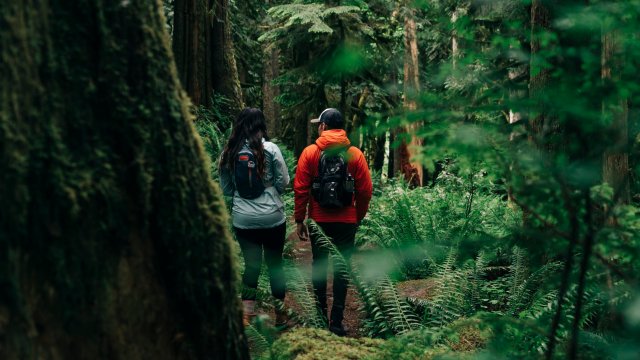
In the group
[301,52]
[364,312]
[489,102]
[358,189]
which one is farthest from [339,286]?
[301,52]

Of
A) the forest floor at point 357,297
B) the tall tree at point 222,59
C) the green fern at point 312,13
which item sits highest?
the green fern at point 312,13

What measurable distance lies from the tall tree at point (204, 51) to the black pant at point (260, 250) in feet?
28.6

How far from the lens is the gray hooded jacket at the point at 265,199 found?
6.31 m

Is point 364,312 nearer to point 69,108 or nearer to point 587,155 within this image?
point 587,155

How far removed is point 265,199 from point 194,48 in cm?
943

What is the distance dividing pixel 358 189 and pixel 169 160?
15.2 feet

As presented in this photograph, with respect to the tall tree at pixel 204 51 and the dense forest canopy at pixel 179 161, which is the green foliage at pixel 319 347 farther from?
the tall tree at pixel 204 51

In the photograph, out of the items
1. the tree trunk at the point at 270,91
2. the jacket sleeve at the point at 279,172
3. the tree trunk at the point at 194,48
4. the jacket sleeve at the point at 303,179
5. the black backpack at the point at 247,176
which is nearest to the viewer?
the black backpack at the point at 247,176

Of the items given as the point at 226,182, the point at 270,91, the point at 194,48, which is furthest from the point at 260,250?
the point at 270,91

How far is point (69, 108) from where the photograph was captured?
191 centimetres

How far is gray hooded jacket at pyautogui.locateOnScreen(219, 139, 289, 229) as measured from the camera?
20.7 ft

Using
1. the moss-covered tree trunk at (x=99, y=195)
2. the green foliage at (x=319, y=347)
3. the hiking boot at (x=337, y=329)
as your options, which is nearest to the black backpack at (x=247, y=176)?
the hiking boot at (x=337, y=329)

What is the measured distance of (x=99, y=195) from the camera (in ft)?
6.35

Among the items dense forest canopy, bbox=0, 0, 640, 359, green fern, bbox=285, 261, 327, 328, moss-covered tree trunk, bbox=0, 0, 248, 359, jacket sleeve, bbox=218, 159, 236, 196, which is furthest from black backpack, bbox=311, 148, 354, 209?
moss-covered tree trunk, bbox=0, 0, 248, 359
